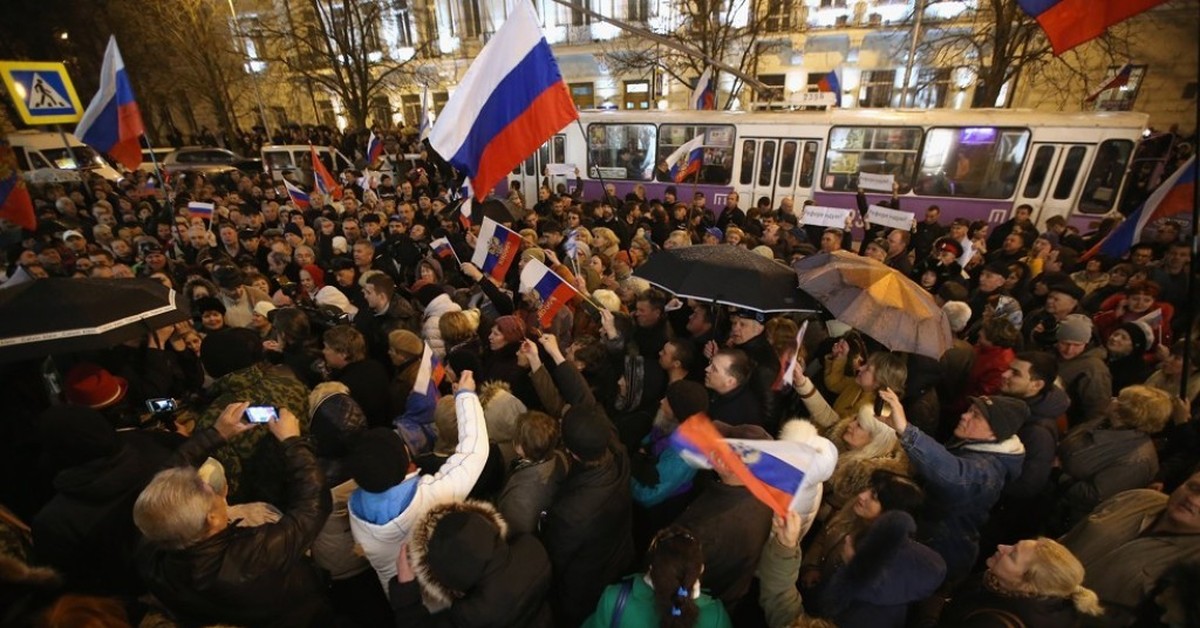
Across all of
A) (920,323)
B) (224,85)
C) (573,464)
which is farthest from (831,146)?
(224,85)

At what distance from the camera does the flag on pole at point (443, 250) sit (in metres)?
6.57

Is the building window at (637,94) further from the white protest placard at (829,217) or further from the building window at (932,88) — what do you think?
the white protest placard at (829,217)

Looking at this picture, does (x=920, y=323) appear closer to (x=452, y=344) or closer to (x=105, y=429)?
(x=452, y=344)

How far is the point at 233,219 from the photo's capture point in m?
9.47

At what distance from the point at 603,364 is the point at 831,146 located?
30.8 feet

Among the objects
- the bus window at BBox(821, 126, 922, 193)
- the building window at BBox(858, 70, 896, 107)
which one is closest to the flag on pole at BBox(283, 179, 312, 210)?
the bus window at BBox(821, 126, 922, 193)

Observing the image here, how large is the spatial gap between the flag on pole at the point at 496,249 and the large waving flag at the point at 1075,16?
429 cm

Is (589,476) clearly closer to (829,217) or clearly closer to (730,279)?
(730,279)

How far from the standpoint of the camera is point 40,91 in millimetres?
6844

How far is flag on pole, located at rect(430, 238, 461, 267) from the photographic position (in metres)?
6.57

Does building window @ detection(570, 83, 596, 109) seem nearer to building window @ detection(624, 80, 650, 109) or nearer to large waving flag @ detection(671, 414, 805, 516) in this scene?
building window @ detection(624, 80, 650, 109)

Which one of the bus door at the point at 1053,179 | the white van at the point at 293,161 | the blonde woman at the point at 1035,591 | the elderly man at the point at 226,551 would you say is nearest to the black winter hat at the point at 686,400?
the blonde woman at the point at 1035,591

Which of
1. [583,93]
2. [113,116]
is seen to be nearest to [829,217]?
[113,116]

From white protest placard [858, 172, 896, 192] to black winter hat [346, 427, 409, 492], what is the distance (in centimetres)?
1019
